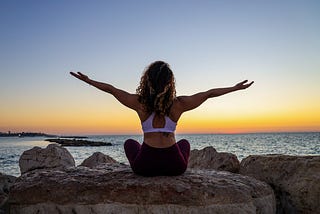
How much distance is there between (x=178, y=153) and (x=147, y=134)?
55cm

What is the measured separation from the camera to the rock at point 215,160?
8.69 meters

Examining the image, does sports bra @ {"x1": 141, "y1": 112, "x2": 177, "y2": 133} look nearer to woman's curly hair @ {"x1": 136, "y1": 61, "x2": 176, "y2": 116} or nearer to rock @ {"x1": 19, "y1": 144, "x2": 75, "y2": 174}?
woman's curly hair @ {"x1": 136, "y1": 61, "x2": 176, "y2": 116}

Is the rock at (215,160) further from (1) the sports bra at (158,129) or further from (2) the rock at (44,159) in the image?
(2) the rock at (44,159)

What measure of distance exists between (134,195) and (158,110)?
4.21ft

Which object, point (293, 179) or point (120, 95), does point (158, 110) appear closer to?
point (120, 95)

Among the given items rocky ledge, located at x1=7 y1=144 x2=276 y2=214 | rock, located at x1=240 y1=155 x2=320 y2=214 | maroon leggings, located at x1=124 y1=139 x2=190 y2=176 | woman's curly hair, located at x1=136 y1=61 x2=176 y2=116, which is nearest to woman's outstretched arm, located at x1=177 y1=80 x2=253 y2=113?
woman's curly hair, located at x1=136 y1=61 x2=176 y2=116

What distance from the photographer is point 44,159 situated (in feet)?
40.5

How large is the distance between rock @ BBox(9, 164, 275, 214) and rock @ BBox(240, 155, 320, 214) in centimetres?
92

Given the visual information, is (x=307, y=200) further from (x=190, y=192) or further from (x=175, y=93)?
(x=175, y=93)

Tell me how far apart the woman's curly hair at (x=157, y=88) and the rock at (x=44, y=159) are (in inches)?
280

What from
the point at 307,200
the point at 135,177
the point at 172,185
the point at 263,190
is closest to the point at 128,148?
the point at 135,177

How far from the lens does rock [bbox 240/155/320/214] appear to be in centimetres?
668

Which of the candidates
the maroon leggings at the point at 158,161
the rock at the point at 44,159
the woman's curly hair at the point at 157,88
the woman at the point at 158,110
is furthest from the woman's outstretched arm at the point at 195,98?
the rock at the point at 44,159

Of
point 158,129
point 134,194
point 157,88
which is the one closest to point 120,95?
point 157,88
